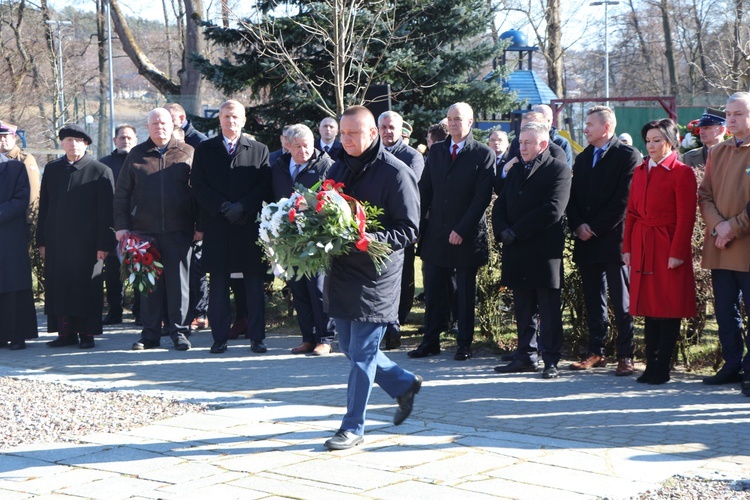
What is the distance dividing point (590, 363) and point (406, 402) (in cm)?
284

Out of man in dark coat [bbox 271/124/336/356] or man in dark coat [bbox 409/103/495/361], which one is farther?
man in dark coat [bbox 271/124/336/356]

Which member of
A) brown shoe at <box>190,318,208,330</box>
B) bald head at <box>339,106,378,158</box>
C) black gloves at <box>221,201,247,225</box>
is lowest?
brown shoe at <box>190,318,208,330</box>

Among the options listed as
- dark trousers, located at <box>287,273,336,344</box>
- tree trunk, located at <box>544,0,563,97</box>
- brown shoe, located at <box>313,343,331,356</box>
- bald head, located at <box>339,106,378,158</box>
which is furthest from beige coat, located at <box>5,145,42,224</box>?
tree trunk, located at <box>544,0,563,97</box>

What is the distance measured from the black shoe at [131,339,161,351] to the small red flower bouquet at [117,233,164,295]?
1.77ft

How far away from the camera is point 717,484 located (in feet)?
17.3

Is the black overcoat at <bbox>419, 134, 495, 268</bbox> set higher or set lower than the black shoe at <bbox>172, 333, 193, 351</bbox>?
higher

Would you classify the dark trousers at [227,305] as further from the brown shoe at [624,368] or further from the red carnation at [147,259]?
the brown shoe at [624,368]

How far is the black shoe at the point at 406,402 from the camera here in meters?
6.45

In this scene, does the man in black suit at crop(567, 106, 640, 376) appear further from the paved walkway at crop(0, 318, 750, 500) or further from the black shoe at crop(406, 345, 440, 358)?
the black shoe at crop(406, 345, 440, 358)

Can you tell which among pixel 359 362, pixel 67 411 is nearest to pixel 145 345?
pixel 67 411

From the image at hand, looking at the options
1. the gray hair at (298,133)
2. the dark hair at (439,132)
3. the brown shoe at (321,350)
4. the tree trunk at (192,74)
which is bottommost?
the brown shoe at (321,350)

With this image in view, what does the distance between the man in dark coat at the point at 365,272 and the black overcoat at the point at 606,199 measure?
8.83ft

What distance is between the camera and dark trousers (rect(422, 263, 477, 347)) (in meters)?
9.17

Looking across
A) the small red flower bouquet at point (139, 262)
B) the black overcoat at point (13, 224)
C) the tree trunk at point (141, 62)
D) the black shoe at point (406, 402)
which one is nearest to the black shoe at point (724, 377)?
the black shoe at point (406, 402)
